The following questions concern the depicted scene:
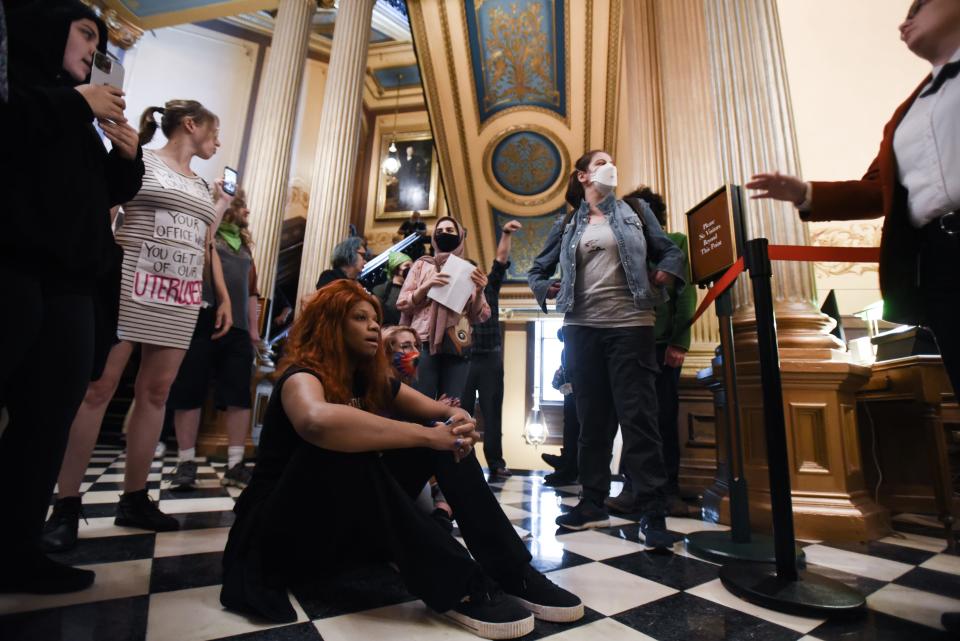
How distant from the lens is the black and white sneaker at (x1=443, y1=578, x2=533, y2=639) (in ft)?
2.94

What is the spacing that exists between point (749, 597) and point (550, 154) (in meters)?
9.32

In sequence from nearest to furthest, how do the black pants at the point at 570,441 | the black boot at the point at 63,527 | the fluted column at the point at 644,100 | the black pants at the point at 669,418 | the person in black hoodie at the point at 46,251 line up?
the person in black hoodie at the point at 46,251, the black boot at the point at 63,527, the black pants at the point at 669,418, the black pants at the point at 570,441, the fluted column at the point at 644,100

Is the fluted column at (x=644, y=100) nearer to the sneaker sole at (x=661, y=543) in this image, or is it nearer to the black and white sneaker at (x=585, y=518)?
the black and white sneaker at (x=585, y=518)

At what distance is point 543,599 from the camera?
1.00 meters

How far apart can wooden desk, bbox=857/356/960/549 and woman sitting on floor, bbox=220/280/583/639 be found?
2112 millimetres

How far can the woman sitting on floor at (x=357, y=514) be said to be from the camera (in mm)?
941

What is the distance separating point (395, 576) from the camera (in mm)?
1220

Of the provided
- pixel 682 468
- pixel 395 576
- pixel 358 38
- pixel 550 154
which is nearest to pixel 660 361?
pixel 682 468

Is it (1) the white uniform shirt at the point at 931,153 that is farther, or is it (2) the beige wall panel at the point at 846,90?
(2) the beige wall panel at the point at 846,90

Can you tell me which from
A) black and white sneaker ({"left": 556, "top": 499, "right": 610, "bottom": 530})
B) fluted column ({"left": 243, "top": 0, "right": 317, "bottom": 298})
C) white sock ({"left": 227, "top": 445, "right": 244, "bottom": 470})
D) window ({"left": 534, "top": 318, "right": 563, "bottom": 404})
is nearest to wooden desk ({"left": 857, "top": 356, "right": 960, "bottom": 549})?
black and white sneaker ({"left": 556, "top": 499, "right": 610, "bottom": 530})

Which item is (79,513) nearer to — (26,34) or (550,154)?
(26,34)

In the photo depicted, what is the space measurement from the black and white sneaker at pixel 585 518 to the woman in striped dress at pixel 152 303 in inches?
54.6

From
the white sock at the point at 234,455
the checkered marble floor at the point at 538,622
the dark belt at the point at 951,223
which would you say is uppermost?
the dark belt at the point at 951,223

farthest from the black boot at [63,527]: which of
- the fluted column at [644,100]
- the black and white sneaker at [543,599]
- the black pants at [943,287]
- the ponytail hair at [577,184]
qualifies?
the fluted column at [644,100]
